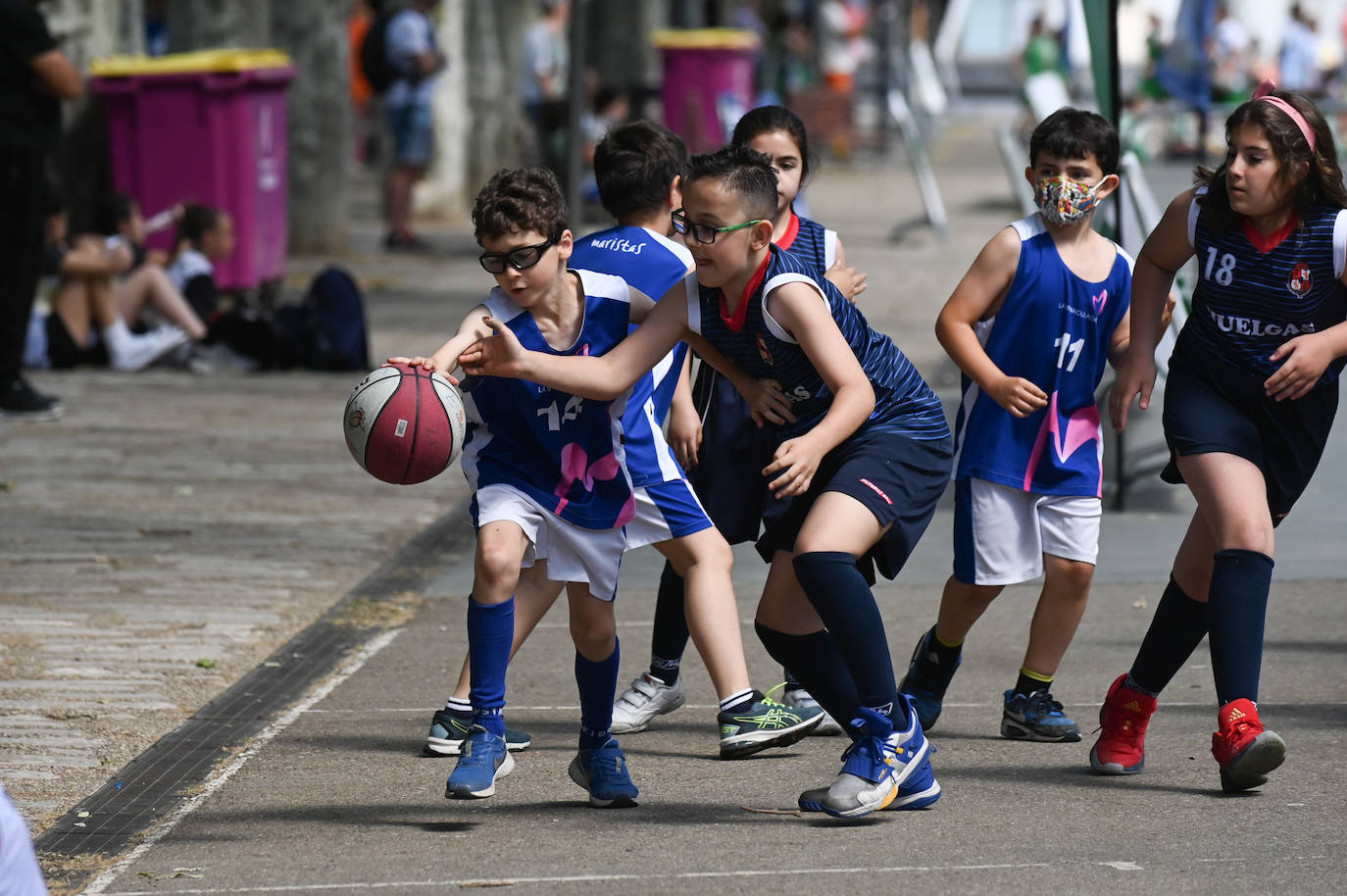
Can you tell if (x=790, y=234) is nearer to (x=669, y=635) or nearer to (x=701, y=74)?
(x=669, y=635)

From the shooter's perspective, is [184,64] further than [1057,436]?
Yes

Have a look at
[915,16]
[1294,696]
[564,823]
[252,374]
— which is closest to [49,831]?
[564,823]

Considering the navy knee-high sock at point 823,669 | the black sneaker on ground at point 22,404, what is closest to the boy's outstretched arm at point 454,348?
the navy knee-high sock at point 823,669

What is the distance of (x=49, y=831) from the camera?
474 cm

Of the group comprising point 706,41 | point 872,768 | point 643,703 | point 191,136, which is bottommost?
point 643,703

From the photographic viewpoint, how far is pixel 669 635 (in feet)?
18.9

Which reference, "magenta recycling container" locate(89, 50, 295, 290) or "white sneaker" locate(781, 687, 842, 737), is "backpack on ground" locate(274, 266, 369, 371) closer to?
"magenta recycling container" locate(89, 50, 295, 290)

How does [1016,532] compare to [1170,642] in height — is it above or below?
above

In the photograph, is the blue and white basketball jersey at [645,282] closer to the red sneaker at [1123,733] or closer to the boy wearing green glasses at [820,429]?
the boy wearing green glasses at [820,429]

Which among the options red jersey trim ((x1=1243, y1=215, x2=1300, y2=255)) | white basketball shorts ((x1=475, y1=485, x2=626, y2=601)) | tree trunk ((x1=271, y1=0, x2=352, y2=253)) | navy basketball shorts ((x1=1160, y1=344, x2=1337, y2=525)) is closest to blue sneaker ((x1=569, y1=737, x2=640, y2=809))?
white basketball shorts ((x1=475, y1=485, x2=626, y2=601))

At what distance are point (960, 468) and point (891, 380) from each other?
645mm

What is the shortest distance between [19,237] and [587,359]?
645 centimetres

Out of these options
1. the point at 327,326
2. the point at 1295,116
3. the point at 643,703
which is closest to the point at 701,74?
the point at 327,326

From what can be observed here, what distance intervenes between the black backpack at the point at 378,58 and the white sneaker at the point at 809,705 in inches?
553
